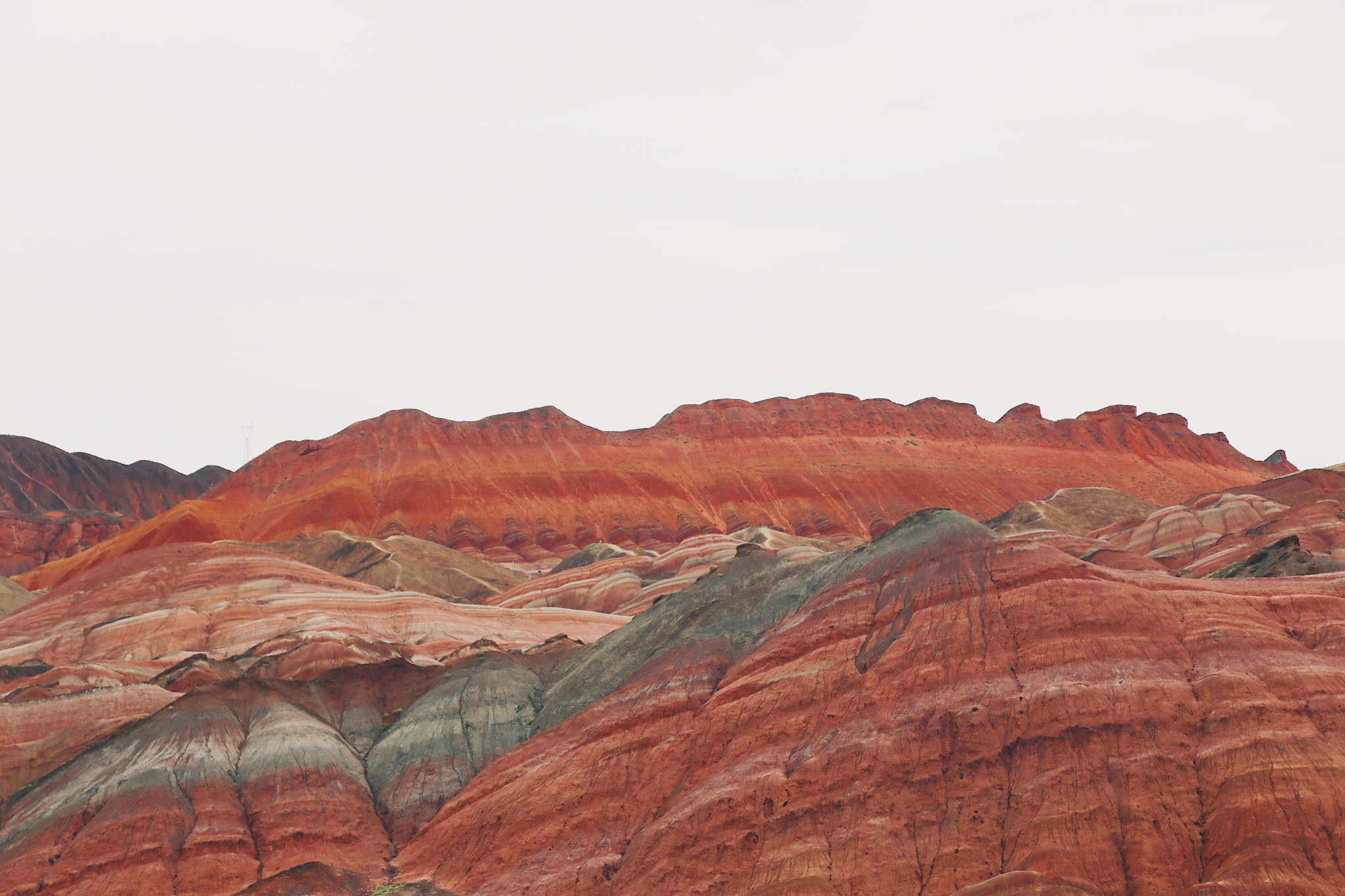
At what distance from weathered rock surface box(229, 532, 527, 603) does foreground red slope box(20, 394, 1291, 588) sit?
94.1 feet

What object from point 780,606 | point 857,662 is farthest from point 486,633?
point 857,662

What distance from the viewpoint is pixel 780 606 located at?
30.0m

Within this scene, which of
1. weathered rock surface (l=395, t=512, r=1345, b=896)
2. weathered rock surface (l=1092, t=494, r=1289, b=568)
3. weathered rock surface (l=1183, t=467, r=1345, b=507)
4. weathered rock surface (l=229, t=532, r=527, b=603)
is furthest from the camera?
weathered rock surface (l=1183, t=467, r=1345, b=507)

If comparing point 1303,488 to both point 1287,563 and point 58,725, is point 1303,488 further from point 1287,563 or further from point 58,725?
point 58,725

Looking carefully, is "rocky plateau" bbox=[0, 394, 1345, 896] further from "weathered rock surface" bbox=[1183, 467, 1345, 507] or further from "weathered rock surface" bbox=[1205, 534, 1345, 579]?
"weathered rock surface" bbox=[1183, 467, 1345, 507]

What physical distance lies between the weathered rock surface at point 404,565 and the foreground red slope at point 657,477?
28.7m

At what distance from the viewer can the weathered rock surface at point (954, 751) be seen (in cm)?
1822

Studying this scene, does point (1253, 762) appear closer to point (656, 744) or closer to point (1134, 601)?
point (1134, 601)

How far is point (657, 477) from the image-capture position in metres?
137

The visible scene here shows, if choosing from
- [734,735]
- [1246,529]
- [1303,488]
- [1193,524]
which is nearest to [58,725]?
[734,735]

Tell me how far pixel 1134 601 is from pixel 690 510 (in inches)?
4224

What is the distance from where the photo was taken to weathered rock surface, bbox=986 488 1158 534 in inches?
3848

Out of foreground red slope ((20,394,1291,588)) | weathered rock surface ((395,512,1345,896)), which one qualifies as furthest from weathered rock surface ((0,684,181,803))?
foreground red slope ((20,394,1291,588))

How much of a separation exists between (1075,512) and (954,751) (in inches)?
3725
